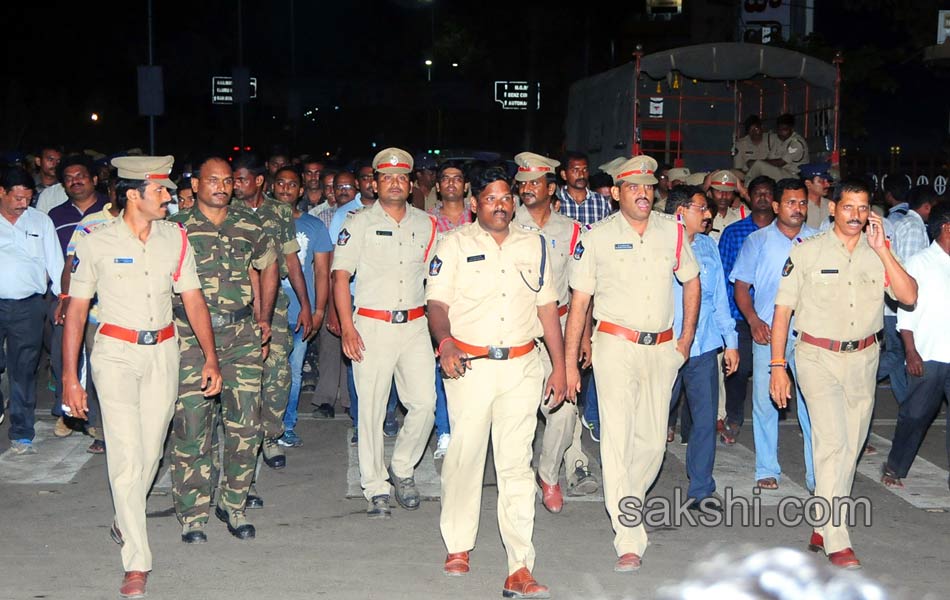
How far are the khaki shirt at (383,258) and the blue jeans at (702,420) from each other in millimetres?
1859

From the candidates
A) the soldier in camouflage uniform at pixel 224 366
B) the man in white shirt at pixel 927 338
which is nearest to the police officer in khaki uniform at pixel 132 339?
the soldier in camouflage uniform at pixel 224 366

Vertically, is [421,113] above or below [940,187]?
above

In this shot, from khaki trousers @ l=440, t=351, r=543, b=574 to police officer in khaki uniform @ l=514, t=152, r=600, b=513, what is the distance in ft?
3.76

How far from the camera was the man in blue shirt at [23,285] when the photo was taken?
9.74 m

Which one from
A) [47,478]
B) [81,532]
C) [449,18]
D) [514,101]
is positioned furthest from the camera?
[449,18]

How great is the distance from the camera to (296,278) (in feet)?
29.5

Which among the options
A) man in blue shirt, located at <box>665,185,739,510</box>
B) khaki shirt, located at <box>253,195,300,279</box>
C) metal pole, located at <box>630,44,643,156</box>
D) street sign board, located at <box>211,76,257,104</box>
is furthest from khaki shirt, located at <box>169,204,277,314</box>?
street sign board, located at <box>211,76,257,104</box>

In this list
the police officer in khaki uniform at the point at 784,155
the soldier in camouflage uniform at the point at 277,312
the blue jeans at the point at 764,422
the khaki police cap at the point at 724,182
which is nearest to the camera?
the blue jeans at the point at 764,422

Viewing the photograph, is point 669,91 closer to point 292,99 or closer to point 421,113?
point 292,99

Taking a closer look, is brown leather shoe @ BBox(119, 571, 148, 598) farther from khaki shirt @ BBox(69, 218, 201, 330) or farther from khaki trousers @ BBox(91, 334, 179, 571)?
khaki shirt @ BBox(69, 218, 201, 330)

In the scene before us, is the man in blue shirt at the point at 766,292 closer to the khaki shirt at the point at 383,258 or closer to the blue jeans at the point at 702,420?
the blue jeans at the point at 702,420

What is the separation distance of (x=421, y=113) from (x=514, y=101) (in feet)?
99.7

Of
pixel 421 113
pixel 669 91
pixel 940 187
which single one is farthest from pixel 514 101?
pixel 421 113

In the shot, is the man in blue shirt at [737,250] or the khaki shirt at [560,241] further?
the man in blue shirt at [737,250]
